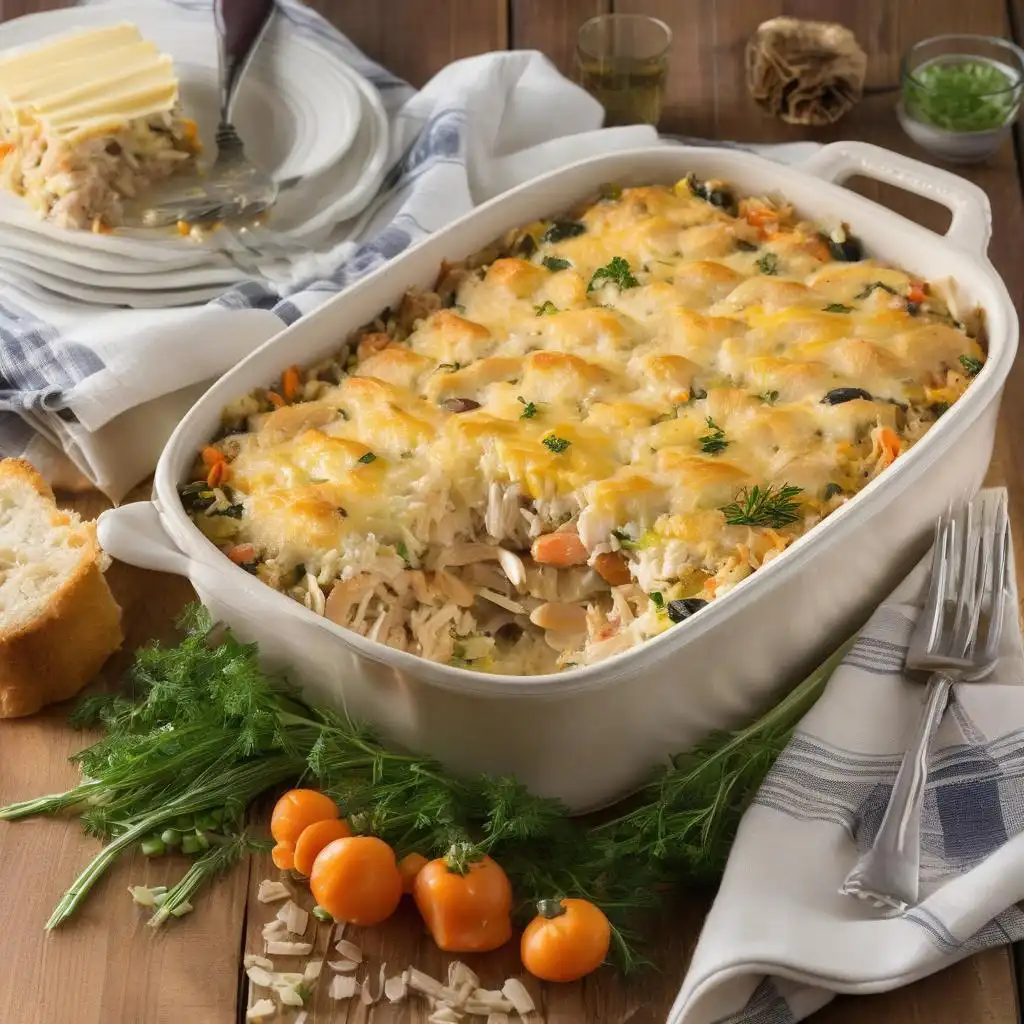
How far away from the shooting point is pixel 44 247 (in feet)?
12.9

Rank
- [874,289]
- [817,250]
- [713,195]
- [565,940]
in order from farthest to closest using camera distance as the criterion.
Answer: [713,195] < [817,250] < [874,289] < [565,940]

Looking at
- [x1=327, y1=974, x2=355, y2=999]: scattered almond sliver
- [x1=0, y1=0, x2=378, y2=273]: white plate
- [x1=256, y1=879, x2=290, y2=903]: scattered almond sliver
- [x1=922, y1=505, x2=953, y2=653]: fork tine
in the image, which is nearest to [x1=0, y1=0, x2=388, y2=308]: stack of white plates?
[x1=0, y1=0, x2=378, y2=273]: white plate

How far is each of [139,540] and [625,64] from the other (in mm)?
2369

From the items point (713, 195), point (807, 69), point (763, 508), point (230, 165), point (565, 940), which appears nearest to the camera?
point (565, 940)

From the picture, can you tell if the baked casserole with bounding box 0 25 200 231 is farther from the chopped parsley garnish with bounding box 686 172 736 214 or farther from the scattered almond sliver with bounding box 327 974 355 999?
the scattered almond sliver with bounding box 327 974 355 999

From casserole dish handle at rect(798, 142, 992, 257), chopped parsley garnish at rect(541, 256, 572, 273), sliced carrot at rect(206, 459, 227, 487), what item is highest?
casserole dish handle at rect(798, 142, 992, 257)

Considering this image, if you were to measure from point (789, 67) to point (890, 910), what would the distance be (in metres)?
2.72

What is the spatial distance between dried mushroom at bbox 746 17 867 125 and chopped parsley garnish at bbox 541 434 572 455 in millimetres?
1954

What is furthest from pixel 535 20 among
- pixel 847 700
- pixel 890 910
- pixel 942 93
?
pixel 890 910

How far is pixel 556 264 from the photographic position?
11.8 ft

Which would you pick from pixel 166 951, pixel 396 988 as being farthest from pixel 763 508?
pixel 166 951

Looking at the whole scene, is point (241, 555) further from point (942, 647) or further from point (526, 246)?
point (942, 647)

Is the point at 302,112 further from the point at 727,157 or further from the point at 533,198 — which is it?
the point at 727,157

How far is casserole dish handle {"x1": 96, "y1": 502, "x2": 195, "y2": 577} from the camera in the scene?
2.87m
